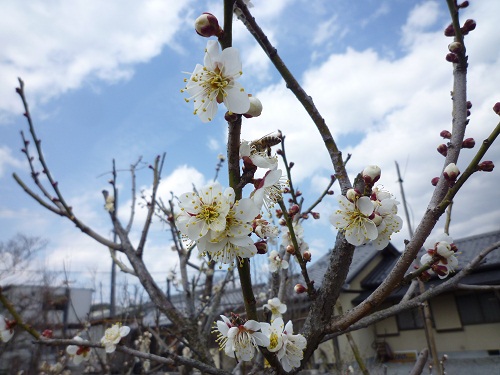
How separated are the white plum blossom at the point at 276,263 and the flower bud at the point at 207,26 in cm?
149

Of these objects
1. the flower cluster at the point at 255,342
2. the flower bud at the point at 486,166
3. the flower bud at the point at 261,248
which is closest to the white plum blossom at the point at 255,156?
the flower bud at the point at 261,248

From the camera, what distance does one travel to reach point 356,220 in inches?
46.3

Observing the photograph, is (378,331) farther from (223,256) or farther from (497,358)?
(223,256)

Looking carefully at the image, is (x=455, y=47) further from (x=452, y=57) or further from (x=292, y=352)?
(x=292, y=352)

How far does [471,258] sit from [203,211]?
493 inches

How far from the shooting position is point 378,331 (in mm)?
12242

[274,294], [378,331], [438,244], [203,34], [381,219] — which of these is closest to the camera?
[203,34]

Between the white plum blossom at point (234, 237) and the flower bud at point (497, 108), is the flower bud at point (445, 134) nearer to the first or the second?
the flower bud at point (497, 108)

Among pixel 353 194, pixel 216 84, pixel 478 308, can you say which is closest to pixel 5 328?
pixel 216 84

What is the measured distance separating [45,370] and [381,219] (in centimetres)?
638

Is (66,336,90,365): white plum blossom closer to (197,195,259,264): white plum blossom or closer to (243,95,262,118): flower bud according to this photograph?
(197,195,259,264): white plum blossom

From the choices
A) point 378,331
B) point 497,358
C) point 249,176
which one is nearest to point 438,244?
point 249,176

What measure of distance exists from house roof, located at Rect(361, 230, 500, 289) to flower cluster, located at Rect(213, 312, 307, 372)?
9.75 metres

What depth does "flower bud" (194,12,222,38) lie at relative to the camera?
0.86 m
